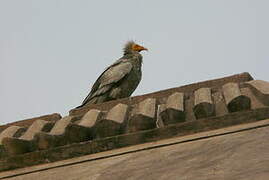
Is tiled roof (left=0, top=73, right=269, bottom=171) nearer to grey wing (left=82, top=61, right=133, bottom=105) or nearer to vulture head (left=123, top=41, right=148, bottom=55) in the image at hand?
A: grey wing (left=82, top=61, right=133, bottom=105)

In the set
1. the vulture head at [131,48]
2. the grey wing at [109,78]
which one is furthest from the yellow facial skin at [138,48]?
the grey wing at [109,78]

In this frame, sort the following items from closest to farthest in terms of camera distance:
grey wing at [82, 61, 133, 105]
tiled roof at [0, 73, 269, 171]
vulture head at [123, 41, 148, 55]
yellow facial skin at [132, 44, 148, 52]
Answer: tiled roof at [0, 73, 269, 171]
grey wing at [82, 61, 133, 105]
vulture head at [123, 41, 148, 55]
yellow facial skin at [132, 44, 148, 52]

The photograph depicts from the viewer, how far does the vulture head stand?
45.2ft

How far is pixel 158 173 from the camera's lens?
11.9 ft

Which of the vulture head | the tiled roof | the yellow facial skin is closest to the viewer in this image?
the tiled roof

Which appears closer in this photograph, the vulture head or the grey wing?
the grey wing

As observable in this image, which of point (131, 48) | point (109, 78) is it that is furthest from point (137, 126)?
point (131, 48)

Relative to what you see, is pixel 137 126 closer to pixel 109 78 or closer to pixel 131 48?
pixel 109 78

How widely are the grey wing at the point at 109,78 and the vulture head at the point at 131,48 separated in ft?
4.88

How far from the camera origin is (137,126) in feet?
14.9

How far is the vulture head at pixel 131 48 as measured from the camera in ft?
45.2

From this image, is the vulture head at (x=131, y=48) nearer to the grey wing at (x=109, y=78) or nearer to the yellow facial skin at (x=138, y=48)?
the yellow facial skin at (x=138, y=48)

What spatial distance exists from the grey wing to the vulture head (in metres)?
1.49

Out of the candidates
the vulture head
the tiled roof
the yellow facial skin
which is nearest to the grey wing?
the vulture head
